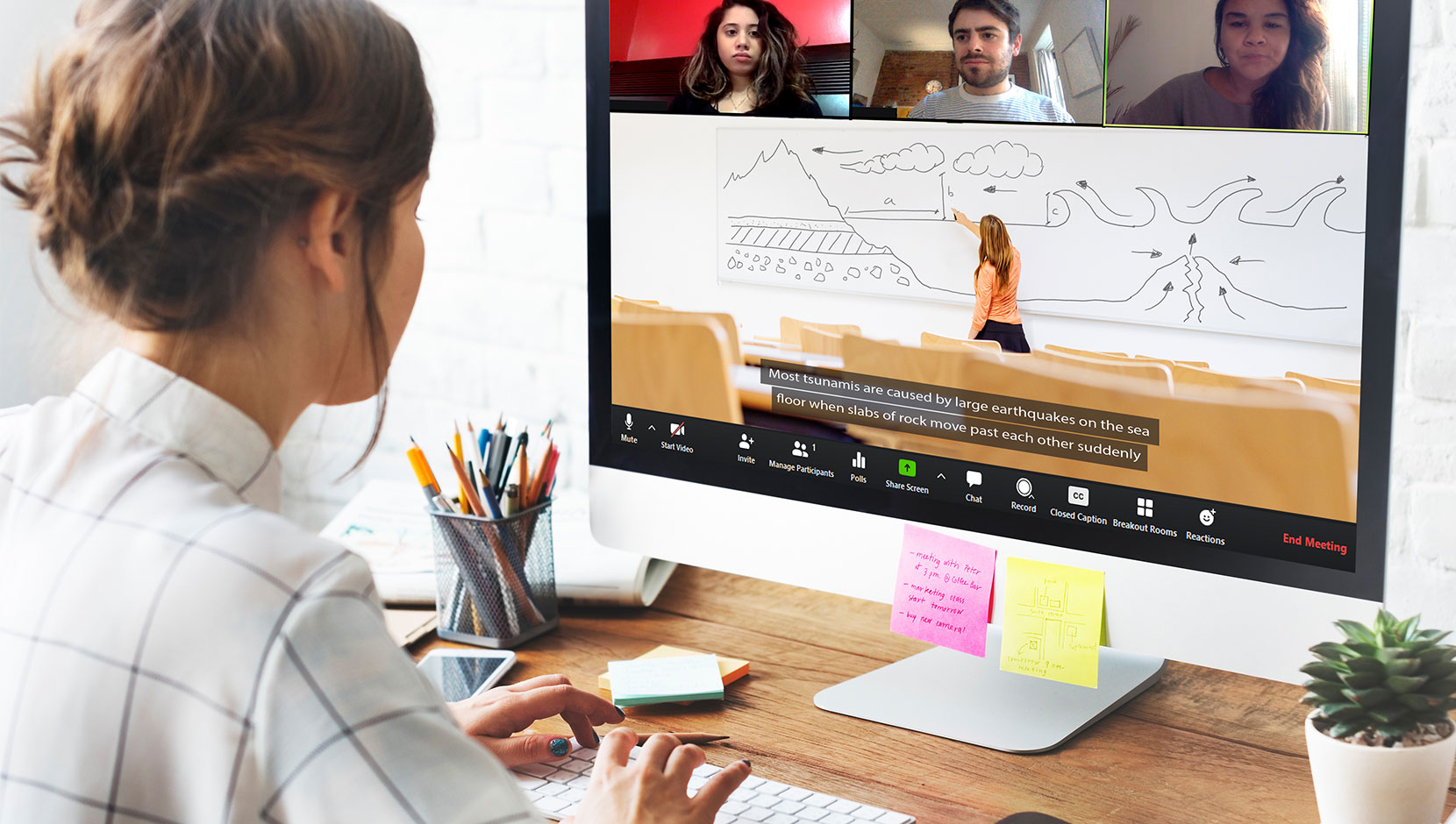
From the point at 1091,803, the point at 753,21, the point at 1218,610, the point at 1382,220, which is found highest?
the point at 753,21

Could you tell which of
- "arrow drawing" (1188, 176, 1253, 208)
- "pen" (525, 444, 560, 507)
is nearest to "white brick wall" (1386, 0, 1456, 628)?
"arrow drawing" (1188, 176, 1253, 208)

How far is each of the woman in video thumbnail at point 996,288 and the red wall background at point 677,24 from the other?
0.16m

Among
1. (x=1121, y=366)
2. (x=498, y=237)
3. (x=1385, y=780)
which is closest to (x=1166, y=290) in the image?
(x=1121, y=366)

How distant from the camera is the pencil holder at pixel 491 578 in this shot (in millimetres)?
1030

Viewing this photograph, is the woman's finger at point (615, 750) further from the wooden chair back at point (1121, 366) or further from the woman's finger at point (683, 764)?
the wooden chair back at point (1121, 366)

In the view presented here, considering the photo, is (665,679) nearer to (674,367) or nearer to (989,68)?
(674,367)

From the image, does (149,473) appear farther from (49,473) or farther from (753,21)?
(753,21)

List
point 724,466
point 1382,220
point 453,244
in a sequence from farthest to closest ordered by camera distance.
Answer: point 453,244 → point 724,466 → point 1382,220

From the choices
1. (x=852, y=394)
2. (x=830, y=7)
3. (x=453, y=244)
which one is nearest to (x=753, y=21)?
(x=830, y=7)

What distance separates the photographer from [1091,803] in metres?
0.76

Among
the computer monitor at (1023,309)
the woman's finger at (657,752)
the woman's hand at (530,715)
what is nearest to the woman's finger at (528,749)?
the woman's hand at (530,715)

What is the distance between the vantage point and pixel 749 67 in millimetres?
878

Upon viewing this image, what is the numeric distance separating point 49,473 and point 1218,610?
25.4 inches

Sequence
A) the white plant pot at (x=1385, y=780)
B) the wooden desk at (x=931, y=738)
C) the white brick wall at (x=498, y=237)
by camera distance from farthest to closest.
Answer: the white brick wall at (x=498, y=237), the wooden desk at (x=931, y=738), the white plant pot at (x=1385, y=780)
